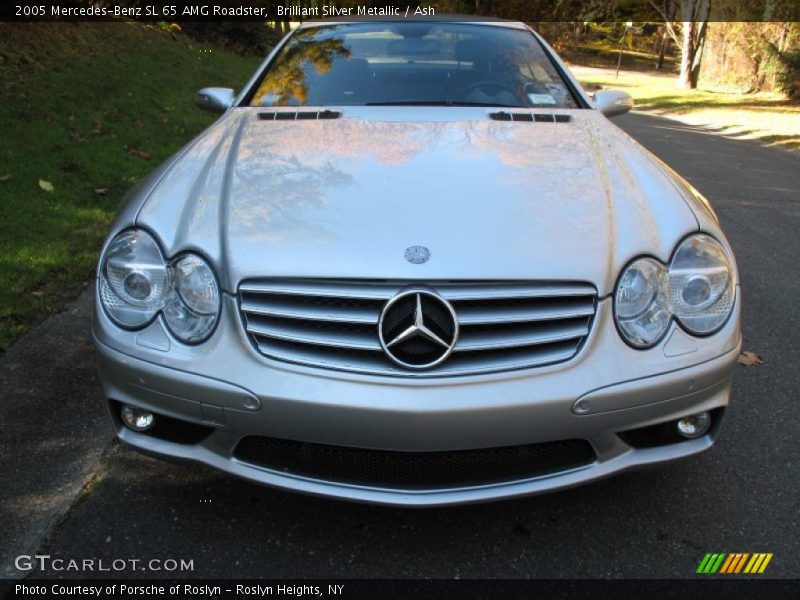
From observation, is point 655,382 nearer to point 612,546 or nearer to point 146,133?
point 612,546

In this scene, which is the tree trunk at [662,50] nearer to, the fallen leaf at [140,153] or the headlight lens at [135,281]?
the fallen leaf at [140,153]

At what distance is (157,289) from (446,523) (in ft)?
3.71

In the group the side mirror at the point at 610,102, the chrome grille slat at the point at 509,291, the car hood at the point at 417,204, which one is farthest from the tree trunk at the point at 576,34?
the chrome grille slat at the point at 509,291

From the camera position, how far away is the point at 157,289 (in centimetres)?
200

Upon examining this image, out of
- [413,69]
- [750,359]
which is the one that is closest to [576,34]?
[413,69]

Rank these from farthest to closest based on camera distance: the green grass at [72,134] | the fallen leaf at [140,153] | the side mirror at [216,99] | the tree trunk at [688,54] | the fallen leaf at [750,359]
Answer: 1. the tree trunk at [688,54]
2. the fallen leaf at [140,153]
3. the green grass at [72,134]
4. the side mirror at [216,99]
5. the fallen leaf at [750,359]

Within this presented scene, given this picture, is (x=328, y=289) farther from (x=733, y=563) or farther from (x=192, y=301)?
(x=733, y=563)

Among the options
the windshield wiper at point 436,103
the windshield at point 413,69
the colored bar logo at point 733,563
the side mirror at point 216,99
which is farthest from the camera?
the side mirror at point 216,99

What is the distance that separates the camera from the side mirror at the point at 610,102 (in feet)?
11.4

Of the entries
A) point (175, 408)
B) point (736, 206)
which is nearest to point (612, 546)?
point (175, 408)

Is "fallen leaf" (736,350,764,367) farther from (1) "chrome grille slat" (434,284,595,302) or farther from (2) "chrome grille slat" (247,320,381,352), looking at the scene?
(2) "chrome grille slat" (247,320,381,352)

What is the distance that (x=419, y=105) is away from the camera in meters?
3.09

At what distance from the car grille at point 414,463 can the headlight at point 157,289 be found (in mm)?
364

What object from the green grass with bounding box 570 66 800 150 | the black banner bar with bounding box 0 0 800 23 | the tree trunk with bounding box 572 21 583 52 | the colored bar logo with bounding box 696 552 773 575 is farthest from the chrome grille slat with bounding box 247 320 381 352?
the tree trunk with bounding box 572 21 583 52
